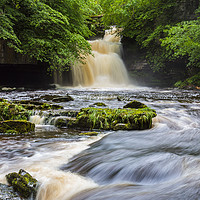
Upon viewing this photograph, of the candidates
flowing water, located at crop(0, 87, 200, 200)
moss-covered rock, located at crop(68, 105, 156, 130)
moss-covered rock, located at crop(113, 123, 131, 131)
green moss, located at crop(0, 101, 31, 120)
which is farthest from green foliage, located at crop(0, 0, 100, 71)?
flowing water, located at crop(0, 87, 200, 200)

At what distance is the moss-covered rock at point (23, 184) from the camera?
190 cm

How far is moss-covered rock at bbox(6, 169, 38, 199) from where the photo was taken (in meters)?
1.90

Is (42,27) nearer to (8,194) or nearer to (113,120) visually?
(113,120)

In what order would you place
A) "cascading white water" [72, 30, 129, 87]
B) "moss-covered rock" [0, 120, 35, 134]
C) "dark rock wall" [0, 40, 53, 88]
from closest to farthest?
"moss-covered rock" [0, 120, 35, 134] < "dark rock wall" [0, 40, 53, 88] < "cascading white water" [72, 30, 129, 87]

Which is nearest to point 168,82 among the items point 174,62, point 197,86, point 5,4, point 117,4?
point 174,62

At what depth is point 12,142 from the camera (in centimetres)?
340

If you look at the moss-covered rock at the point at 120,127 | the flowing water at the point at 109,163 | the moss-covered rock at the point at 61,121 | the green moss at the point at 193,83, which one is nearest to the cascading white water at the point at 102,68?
the green moss at the point at 193,83

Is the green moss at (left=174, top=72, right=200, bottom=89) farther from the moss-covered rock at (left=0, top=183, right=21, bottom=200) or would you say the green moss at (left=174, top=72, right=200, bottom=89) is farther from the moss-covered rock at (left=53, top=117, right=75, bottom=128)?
the moss-covered rock at (left=0, top=183, right=21, bottom=200)

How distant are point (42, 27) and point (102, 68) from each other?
7.73 metres

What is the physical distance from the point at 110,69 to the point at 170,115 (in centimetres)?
1278

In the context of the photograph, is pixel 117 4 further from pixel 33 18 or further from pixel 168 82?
pixel 33 18

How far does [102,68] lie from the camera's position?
690 inches

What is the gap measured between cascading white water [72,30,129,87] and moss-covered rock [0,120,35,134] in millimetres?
12173

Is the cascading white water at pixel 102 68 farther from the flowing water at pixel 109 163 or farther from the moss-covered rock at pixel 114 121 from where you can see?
the flowing water at pixel 109 163
